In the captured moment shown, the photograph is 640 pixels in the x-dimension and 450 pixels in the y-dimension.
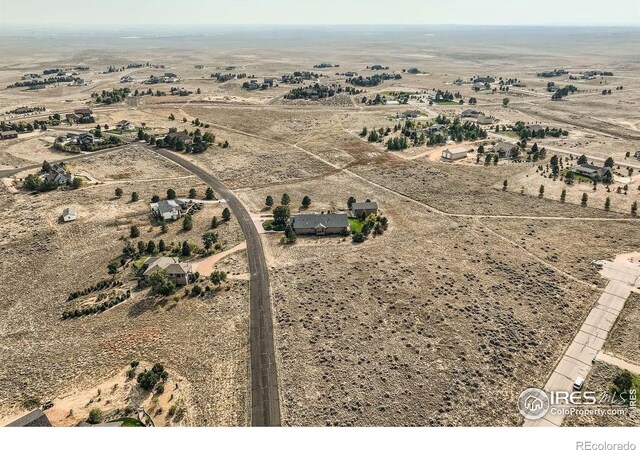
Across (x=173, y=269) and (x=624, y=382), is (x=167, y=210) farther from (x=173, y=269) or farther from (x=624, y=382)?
(x=624, y=382)

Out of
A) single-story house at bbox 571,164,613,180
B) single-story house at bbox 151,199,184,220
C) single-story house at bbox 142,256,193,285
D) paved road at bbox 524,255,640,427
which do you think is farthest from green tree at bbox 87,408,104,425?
single-story house at bbox 571,164,613,180

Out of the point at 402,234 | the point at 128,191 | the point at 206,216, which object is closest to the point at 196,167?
the point at 128,191

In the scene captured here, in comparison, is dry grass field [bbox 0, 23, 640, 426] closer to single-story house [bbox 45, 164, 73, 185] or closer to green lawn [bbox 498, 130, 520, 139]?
single-story house [bbox 45, 164, 73, 185]

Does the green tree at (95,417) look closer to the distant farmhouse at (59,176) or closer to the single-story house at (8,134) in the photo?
the distant farmhouse at (59,176)

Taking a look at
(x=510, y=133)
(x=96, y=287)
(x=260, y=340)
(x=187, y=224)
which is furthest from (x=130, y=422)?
(x=510, y=133)

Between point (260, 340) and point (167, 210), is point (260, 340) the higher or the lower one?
the lower one
